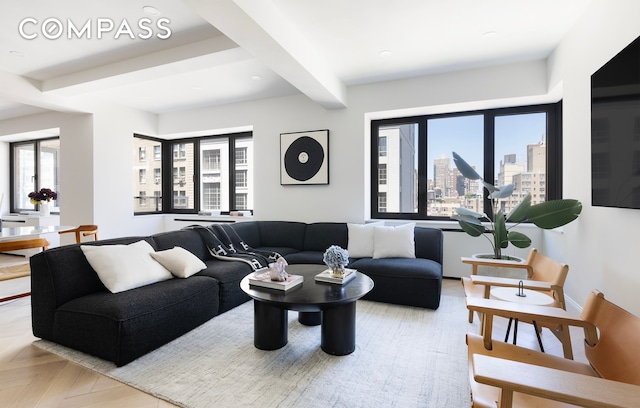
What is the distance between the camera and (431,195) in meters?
4.37

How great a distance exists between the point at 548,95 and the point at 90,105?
6.14 m

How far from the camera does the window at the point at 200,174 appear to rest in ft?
18.5

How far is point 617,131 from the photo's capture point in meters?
1.86

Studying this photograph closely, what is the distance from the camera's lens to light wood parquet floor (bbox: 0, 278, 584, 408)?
1.71m

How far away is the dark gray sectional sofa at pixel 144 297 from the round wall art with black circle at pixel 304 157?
1.67 metres

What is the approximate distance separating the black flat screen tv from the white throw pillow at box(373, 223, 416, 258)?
177cm

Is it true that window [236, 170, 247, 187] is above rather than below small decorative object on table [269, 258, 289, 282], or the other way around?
above

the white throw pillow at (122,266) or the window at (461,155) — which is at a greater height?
the window at (461,155)

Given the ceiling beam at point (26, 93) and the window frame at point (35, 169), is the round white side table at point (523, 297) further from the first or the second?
the window frame at point (35, 169)

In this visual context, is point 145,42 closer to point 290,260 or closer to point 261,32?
point 261,32

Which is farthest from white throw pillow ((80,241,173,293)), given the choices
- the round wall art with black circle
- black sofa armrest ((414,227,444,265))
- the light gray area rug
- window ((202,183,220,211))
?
window ((202,183,220,211))

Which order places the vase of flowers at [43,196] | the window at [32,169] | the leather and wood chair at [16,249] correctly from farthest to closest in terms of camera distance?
the window at [32,169] → the vase of flowers at [43,196] → the leather and wood chair at [16,249]

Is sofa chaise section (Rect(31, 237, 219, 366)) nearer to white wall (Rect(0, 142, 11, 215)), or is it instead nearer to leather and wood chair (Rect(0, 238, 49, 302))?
leather and wood chair (Rect(0, 238, 49, 302))

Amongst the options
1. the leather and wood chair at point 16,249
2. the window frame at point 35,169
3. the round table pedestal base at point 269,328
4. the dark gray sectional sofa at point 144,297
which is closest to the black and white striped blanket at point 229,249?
the dark gray sectional sofa at point 144,297
